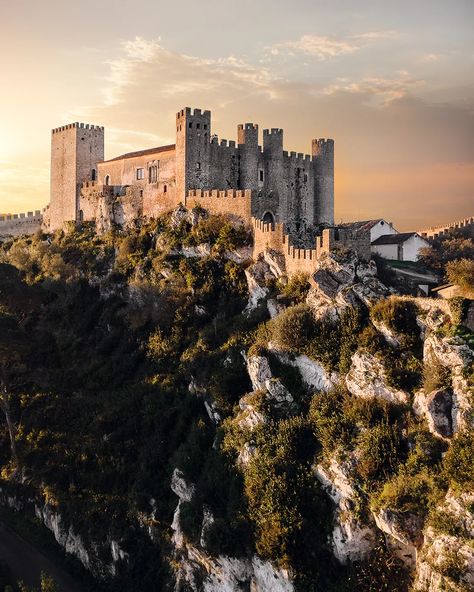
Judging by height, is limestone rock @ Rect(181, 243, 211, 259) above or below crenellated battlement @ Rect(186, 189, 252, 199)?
below

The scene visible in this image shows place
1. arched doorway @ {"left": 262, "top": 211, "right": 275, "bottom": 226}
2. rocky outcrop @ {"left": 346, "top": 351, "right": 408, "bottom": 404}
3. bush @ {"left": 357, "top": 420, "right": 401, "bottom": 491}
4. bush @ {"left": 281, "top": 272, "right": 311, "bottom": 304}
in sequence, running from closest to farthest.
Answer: bush @ {"left": 357, "top": 420, "right": 401, "bottom": 491}
rocky outcrop @ {"left": 346, "top": 351, "right": 408, "bottom": 404}
bush @ {"left": 281, "top": 272, "right": 311, "bottom": 304}
arched doorway @ {"left": 262, "top": 211, "right": 275, "bottom": 226}

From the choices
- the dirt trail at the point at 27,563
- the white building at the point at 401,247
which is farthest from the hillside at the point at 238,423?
the white building at the point at 401,247

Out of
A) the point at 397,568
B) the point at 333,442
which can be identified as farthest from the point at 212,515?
the point at 397,568

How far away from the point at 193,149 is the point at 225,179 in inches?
112

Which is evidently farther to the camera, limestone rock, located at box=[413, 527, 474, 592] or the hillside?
the hillside

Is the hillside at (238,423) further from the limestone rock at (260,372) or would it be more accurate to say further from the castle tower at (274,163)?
the castle tower at (274,163)

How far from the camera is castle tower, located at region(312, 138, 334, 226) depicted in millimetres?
49250

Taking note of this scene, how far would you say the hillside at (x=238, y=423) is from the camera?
26.4 m

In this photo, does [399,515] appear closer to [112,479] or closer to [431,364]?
[431,364]

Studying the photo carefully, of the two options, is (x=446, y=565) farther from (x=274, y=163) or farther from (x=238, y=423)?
(x=274, y=163)

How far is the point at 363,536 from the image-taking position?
2658cm

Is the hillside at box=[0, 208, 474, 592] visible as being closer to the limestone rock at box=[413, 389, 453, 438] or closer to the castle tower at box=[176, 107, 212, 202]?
the limestone rock at box=[413, 389, 453, 438]

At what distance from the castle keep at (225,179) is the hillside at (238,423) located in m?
2.12

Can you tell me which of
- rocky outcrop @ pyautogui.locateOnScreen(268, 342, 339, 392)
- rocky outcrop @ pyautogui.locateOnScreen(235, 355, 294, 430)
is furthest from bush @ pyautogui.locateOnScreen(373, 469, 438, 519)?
rocky outcrop @ pyautogui.locateOnScreen(235, 355, 294, 430)
